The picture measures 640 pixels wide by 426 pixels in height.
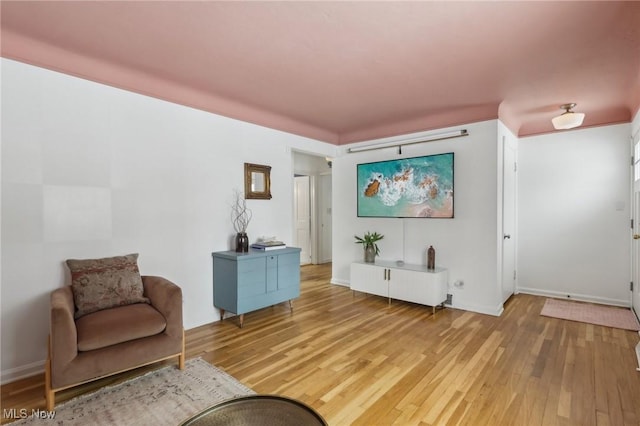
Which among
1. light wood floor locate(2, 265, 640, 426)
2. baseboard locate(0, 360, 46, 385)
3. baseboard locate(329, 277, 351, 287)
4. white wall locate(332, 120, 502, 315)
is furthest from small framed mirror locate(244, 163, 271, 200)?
baseboard locate(0, 360, 46, 385)

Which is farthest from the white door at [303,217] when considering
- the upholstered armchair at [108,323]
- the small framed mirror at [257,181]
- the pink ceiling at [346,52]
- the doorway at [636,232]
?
the doorway at [636,232]

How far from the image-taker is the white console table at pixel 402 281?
3.87 metres

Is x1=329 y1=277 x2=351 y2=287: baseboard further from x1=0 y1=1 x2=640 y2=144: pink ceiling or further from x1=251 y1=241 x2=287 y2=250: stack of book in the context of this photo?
x1=0 y1=1 x2=640 y2=144: pink ceiling

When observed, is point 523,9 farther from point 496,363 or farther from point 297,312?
point 297,312

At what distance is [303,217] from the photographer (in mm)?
7266

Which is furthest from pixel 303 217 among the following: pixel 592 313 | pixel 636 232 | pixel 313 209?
pixel 636 232

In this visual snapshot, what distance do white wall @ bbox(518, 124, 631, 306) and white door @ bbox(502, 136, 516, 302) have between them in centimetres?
29

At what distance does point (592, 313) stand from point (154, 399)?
4645 mm

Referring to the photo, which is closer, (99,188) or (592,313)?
(99,188)

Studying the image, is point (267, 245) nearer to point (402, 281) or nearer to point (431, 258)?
point (402, 281)

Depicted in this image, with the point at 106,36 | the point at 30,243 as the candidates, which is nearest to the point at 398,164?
the point at 106,36

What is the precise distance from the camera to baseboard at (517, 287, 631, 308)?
410 cm

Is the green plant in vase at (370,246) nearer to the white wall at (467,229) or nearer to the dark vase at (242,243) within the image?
the white wall at (467,229)

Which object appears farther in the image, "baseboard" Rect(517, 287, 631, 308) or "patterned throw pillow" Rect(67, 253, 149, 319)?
"baseboard" Rect(517, 287, 631, 308)
